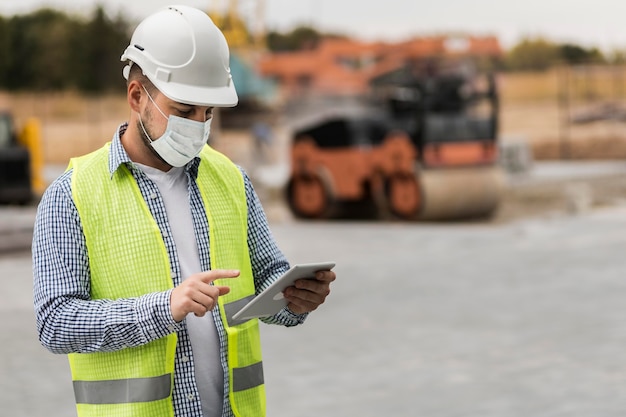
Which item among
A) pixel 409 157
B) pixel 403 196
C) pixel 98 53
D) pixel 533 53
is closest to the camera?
pixel 409 157

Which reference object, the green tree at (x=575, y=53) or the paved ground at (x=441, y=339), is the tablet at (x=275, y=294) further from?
the green tree at (x=575, y=53)

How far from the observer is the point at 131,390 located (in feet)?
9.04

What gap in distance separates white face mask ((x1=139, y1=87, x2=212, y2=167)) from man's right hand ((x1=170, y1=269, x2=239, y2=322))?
0.98 ft

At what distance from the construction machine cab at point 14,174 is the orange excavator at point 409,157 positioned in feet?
17.8

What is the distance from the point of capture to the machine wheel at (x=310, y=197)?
64.3 feet

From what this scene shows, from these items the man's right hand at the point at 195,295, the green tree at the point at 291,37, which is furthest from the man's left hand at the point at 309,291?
the green tree at the point at 291,37

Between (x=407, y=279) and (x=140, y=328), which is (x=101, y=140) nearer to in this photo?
(x=407, y=279)

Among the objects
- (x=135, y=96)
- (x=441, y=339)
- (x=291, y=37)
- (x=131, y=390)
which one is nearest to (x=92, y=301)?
(x=131, y=390)

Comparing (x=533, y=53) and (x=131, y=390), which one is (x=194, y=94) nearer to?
(x=131, y=390)

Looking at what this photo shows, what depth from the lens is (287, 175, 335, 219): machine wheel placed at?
64.3 feet

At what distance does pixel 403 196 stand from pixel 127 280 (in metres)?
15.7

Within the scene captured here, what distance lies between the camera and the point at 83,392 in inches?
111

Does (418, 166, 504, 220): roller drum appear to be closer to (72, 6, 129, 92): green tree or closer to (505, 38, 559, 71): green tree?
(505, 38, 559, 71): green tree

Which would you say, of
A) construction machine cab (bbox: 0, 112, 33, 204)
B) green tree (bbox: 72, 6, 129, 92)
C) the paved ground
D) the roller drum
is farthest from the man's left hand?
green tree (bbox: 72, 6, 129, 92)
